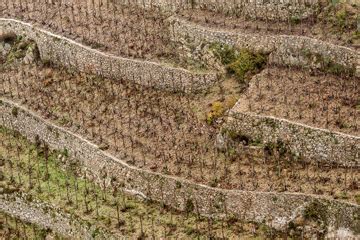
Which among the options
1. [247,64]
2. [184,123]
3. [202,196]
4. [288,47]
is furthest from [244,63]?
[202,196]

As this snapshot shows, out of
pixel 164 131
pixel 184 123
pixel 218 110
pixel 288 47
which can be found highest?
pixel 288 47

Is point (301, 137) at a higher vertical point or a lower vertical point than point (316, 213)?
higher

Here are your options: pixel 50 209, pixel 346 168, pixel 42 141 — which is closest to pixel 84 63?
pixel 42 141

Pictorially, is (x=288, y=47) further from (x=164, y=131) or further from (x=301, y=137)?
(x=164, y=131)

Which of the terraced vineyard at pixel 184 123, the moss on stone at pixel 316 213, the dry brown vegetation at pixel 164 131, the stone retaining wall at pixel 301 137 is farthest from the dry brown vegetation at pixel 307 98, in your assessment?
the moss on stone at pixel 316 213

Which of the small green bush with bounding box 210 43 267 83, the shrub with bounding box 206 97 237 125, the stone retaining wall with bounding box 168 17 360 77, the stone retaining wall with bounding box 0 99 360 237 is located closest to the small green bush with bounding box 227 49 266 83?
the small green bush with bounding box 210 43 267 83

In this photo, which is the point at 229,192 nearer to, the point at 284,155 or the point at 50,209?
the point at 284,155
